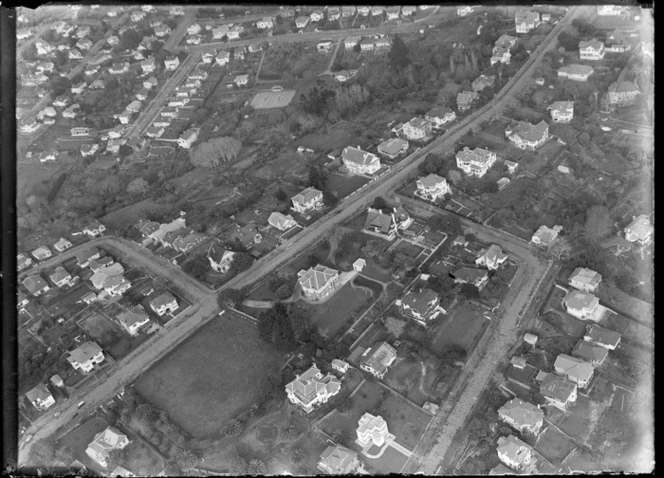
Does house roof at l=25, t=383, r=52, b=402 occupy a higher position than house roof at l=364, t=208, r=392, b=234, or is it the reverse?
house roof at l=25, t=383, r=52, b=402

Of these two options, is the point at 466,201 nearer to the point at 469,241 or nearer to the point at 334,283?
the point at 469,241

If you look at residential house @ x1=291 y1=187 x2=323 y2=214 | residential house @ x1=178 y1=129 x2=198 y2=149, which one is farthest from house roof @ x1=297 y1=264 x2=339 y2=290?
residential house @ x1=178 y1=129 x2=198 y2=149

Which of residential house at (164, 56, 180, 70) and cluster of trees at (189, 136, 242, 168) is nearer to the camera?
cluster of trees at (189, 136, 242, 168)

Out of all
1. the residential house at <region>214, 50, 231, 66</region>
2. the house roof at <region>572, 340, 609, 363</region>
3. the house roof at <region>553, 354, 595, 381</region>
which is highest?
the house roof at <region>553, 354, 595, 381</region>

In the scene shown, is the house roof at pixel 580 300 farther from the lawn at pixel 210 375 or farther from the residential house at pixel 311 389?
the lawn at pixel 210 375

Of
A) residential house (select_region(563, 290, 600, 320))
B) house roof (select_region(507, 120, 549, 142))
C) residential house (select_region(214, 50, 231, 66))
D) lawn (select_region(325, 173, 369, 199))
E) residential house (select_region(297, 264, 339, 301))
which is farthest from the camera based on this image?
residential house (select_region(214, 50, 231, 66))

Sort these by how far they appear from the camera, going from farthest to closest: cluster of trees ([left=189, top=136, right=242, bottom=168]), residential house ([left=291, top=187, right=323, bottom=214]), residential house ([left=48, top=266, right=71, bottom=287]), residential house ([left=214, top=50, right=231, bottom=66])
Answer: residential house ([left=214, top=50, right=231, bottom=66]) → cluster of trees ([left=189, top=136, right=242, bottom=168]) → residential house ([left=291, top=187, right=323, bottom=214]) → residential house ([left=48, top=266, right=71, bottom=287])

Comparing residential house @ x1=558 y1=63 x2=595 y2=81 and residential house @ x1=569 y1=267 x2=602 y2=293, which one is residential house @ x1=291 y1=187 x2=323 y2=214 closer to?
residential house @ x1=569 y1=267 x2=602 y2=293

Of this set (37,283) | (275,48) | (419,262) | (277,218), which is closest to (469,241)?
(419,262)

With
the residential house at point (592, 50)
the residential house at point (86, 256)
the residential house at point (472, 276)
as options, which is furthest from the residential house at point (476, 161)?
the residential house at point (86, 256)
